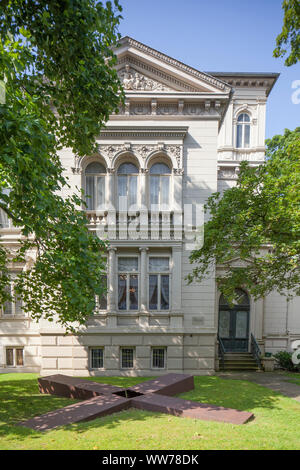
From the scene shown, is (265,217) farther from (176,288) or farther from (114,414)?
(114,414)

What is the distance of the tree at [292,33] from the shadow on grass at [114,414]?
10098mm

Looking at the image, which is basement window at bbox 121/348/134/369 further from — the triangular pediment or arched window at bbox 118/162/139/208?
the triangular pediment

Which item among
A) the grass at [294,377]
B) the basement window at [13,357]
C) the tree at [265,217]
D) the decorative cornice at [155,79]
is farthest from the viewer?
the basement window at [13,357]

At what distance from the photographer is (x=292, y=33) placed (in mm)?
8375

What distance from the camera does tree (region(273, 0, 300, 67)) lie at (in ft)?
25.4

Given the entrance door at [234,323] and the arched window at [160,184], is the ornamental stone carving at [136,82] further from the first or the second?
the entrance door at [234,323]

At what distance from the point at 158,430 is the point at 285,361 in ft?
37.5

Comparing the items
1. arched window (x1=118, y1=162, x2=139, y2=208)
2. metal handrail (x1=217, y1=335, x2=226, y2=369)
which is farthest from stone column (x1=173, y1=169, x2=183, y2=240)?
metal handrail (x1=217, y1=335, x2=226, y2=369)

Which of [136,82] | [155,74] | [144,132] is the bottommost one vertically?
[144,132]

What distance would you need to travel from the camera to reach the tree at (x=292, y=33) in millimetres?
7750

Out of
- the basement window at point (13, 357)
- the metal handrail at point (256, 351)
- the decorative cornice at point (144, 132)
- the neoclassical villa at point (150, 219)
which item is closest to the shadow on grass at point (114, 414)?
the neoclassical villa at point (150, 219)

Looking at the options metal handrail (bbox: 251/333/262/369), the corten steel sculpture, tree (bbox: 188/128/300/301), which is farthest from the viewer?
metal handrail (bbox: 251/333/262/369)

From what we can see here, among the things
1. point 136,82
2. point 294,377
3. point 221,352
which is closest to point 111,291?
point 221,352

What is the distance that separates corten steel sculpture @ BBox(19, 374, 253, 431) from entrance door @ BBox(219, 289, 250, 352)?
6875mm
